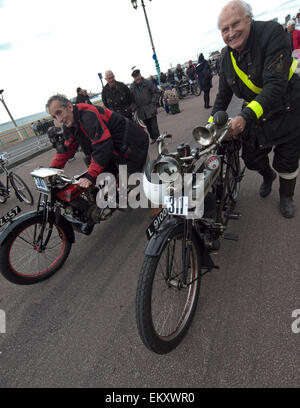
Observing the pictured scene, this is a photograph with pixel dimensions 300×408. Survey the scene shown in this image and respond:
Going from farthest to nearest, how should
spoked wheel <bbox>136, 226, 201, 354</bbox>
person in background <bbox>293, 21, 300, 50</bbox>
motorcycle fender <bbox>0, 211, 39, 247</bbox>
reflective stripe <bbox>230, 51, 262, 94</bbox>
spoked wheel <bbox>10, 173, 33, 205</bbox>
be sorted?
person in background <bbox>293, 21, 300, 50</bbox> → spoked wheel <bbox>10, 173, 33, 205</bbox> → motorcycle fender <bbox>0, 211, 39, 247</bbox> → reflective stripe <bbox>230, 51, 262, 94</bbox> → spoked wheel <bbox>136, 226, 201, 354</bbox>

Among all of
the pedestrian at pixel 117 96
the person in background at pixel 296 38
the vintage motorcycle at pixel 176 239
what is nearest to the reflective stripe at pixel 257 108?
the vintage motorcycle at pixel 176 239

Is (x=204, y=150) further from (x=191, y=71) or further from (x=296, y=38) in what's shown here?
(x=191, y=71)

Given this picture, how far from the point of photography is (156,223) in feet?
5.16

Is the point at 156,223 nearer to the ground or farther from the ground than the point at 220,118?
nearer to the ground

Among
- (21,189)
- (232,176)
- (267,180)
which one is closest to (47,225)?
(232,176)

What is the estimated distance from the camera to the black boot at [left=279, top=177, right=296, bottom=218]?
106 inches

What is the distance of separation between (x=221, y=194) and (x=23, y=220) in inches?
80.7

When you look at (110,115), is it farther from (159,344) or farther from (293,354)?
(293,354)

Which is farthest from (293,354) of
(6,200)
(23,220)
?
(6,200)

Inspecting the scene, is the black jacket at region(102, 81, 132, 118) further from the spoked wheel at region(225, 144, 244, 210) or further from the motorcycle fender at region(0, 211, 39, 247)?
the motorcycle fender at region(0, 211, 39, 247)

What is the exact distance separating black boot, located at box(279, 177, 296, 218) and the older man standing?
0.01 metres

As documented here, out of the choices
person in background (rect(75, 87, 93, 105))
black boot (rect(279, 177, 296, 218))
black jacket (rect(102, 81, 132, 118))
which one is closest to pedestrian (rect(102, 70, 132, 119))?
black jacket (rect(102, 81, 132, 118))

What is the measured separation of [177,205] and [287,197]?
76.7 inches

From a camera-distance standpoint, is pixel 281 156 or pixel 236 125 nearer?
pixel 236 125
